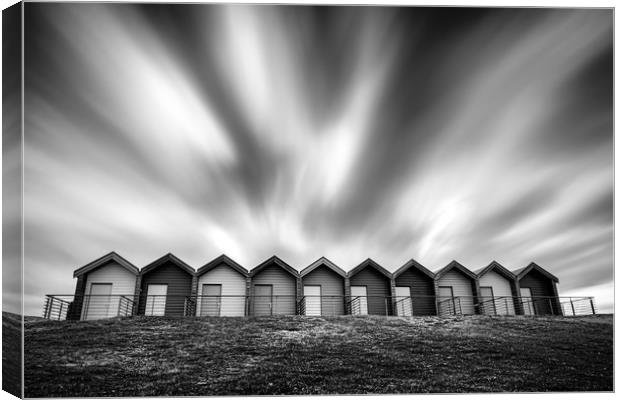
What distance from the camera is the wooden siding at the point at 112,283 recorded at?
19366mm

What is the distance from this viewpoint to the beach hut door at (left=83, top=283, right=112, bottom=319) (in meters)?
19.2

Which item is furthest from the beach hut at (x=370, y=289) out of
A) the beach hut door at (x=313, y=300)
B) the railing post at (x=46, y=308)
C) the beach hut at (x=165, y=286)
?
the railing post at (x=46, y=308)

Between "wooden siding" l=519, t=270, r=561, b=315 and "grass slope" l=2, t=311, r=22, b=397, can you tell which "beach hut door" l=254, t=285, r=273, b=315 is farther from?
"wooden siding" l=519, t=270, r=561, b=315

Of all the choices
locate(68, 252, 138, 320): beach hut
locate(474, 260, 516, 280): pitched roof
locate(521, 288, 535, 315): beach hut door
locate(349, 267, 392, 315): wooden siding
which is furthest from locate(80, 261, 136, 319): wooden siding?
locate(521, 288, 535, 315): beach hut door

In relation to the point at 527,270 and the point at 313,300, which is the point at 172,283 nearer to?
the point at 313,300

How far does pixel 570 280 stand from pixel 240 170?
13.0m

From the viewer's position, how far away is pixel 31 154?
39.6 feet

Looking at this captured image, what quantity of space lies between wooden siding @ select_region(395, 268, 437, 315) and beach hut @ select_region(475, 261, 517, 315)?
7.45ft

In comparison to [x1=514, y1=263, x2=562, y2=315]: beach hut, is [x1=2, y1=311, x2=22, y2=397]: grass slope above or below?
below

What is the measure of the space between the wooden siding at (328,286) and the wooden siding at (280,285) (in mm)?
689

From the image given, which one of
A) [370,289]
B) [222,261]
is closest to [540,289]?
[370,289]

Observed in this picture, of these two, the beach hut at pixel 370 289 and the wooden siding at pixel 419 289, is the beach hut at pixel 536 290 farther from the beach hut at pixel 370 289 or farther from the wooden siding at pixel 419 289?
the beach hut at pixel 370 289

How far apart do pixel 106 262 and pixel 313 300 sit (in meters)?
9.02

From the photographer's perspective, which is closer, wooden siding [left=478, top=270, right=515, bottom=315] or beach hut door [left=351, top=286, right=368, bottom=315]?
beach hut door [left=351, top=286, right=368, bottom=315]
